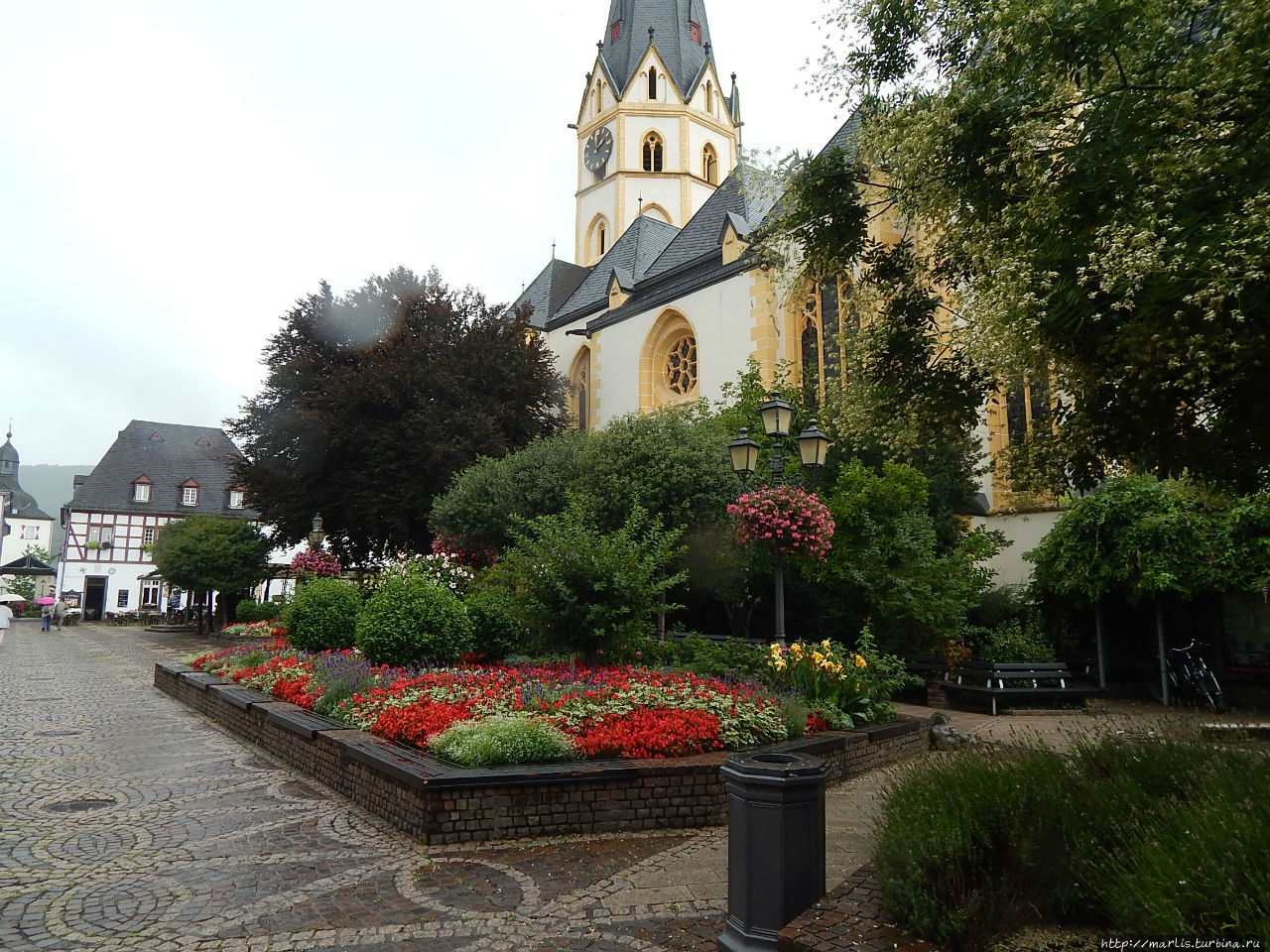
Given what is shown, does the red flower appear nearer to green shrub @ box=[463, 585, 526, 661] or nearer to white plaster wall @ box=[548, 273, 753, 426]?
green shrub @ box=[463, 585, 526, 661]

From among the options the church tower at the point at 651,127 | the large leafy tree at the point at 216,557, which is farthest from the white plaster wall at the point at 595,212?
the large leafy tree at the point at 216,557

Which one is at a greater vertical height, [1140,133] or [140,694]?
[1140,133]

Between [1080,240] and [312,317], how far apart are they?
25.5 m

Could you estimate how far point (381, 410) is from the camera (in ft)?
82.0

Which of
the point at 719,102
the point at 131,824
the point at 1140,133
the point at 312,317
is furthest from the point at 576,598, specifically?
the point at 719,102

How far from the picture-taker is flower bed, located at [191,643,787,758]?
21.9 feet

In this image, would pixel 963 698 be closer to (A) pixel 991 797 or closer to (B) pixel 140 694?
(A) pixel 991 797

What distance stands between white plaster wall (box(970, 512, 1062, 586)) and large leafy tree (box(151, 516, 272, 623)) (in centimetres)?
2327

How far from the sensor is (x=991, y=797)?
12.5 feet

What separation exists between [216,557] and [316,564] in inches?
399

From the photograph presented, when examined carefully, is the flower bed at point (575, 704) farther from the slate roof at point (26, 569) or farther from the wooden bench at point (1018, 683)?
the slate roof at point (26, 569)

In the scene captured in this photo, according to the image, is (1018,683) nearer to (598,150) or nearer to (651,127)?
(651,127)

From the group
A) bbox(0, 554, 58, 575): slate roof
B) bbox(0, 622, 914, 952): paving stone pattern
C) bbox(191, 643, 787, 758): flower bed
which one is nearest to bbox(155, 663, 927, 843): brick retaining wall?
bbox(0, 622, 914, 952): paving stone pattern

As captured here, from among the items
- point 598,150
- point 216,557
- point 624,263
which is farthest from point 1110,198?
point 598,150
